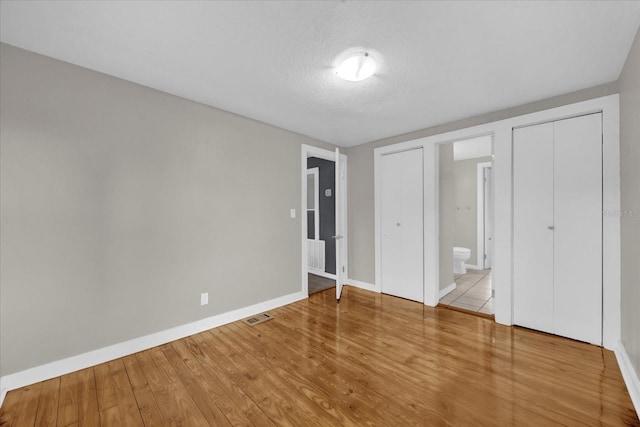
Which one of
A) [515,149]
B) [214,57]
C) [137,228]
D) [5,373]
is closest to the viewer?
[5,373]

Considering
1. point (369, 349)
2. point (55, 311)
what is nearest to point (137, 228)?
point (55, 311)

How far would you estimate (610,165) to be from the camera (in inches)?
90.3

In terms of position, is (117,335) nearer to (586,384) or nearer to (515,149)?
(586,384)

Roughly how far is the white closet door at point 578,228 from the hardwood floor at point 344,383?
0.81 ft

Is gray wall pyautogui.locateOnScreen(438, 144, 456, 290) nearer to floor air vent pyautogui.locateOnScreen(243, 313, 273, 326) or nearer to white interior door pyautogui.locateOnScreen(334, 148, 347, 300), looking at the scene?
white interior door pyautogui.locateOnScreen(334, 148, 347, 300)

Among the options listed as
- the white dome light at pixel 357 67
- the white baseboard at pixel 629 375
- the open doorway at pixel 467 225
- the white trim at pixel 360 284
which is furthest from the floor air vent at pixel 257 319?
the white baseboard at pixel 629 375

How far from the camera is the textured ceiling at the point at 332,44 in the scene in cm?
149

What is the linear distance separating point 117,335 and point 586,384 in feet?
11.8

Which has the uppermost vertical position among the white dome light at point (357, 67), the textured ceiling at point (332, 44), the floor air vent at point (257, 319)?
the textured ceiling at point (332, 44)

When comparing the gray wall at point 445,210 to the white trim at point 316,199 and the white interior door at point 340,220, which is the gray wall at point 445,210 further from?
the white trim at point 316,199

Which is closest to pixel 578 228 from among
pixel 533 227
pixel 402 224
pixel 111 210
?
pixel 533 227

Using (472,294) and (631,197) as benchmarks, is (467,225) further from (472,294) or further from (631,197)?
(631,197)

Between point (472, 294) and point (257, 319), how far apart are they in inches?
124

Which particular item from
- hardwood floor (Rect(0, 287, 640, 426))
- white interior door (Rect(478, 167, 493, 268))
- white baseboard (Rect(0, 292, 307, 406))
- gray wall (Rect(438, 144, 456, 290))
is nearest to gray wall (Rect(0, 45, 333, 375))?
white baseboard (Rect(0, 292, 307, 406))
